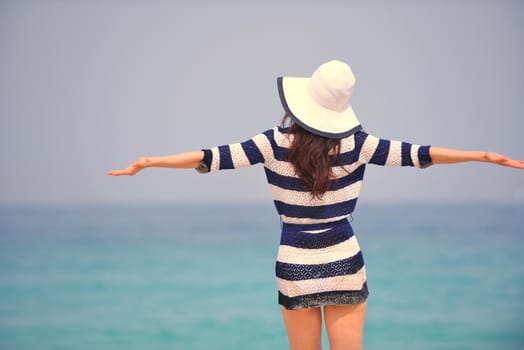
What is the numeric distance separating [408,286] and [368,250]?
200 cm

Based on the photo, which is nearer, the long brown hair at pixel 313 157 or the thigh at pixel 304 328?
the long brown hair at pixel 313 157

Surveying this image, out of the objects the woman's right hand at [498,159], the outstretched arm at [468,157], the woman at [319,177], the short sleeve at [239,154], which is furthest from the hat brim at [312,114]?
the woman's right hand at [498,159]

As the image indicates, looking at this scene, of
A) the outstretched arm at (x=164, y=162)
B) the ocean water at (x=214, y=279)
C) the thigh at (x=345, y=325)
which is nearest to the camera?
the outstretched arm at (x=164, y=162)

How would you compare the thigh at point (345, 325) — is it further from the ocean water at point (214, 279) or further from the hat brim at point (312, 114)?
the ocean water at point (214, 279)

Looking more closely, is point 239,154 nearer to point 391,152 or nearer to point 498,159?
point 391,152

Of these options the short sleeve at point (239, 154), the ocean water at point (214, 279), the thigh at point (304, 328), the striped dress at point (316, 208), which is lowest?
the ocean water at point (214, 279)

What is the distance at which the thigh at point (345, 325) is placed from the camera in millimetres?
2494

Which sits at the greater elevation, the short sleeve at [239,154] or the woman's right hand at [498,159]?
the short sleeve at [239,154]

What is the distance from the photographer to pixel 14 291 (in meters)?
6.39

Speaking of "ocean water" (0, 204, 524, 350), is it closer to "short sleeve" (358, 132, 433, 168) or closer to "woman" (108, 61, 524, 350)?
"woman" (108, 61, 524, 350)

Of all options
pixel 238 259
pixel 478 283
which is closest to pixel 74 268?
pixel 238 259

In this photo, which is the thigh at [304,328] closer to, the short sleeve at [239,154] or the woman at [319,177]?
the woman at [319,177]

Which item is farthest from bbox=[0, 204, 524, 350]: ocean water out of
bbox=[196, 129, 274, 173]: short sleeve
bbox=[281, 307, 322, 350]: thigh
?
bbox=[196, 129, 274, 173]: short sleeve

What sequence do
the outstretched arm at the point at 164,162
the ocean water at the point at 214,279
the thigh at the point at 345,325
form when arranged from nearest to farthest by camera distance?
the outstretched arm at the point at 164,162, the thigh at the point at 345,325, the ocean water at the point at 214,279
